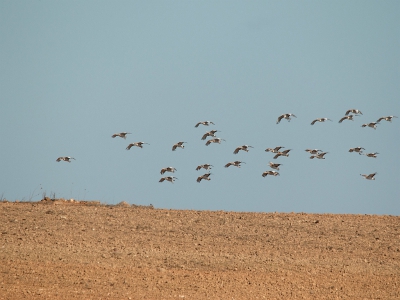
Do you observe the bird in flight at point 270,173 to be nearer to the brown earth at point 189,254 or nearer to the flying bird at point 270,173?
the flying bird at point 270,173

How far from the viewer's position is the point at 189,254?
20.4 m

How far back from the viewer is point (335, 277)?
19031 millimetres

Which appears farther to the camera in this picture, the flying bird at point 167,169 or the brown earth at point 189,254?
the flying bird at point 167,169

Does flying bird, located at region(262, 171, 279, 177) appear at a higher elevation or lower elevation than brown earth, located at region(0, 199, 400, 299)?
higher

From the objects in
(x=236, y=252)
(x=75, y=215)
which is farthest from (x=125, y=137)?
(x=236, y=252)

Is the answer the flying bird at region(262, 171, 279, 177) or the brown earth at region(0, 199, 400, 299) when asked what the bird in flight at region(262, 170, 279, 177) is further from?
the brown earth at region(0, 199, 400, 299)

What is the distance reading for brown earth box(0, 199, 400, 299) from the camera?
699 inches

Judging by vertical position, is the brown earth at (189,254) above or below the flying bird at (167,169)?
below

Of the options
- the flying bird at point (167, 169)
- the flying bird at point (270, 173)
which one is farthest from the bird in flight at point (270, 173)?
the flying bird at point (167, 169)

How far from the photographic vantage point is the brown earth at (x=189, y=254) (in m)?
17.8

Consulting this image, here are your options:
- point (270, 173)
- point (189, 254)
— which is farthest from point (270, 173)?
point (189, 254)

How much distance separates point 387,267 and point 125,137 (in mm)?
16329

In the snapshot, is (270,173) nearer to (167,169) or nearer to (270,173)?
(270,173)

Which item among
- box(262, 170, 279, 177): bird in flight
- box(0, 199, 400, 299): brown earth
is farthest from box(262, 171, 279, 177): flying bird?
box(0, 199, 400, 299): brown earth
